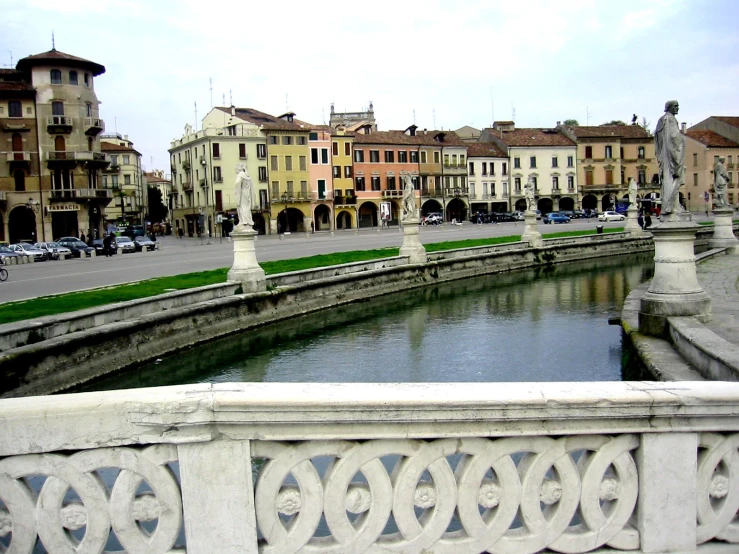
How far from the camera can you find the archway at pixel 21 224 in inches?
2375

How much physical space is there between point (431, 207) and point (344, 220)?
11.9 metres

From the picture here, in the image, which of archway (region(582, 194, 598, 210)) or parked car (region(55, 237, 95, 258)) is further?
archway (region(582, 194, 598, 210))

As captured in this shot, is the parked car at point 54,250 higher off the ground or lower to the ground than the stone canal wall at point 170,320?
higher

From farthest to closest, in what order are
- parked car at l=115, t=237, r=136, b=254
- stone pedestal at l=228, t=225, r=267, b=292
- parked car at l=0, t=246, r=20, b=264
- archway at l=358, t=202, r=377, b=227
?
1. archway at l=358, t=202, r=377, b=227
2. parked car at l=115, t=237, r=136, b=254
3. parked car at l=0, t=246, r=20, b=264
4. stone pedestal at l=228, t=225, r=267, b=292

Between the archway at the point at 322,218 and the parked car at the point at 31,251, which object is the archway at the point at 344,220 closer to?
the archway at the point at 322,218

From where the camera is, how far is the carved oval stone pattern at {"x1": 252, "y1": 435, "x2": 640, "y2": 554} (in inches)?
116

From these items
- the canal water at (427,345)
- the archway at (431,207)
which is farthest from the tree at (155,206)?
the canal water at (427,345)

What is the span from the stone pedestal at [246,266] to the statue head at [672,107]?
1044cm

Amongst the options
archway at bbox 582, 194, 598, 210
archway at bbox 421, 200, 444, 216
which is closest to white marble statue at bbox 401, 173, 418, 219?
archway at bbox 421, 200, 444, 216

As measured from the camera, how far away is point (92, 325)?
504 inches

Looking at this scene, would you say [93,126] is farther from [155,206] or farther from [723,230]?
[155,206]

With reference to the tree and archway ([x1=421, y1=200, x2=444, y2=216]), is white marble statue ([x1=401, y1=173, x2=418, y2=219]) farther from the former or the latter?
the tree

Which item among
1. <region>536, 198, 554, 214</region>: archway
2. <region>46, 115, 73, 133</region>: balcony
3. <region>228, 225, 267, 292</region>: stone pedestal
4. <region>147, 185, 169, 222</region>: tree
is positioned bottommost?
<region>228, 225, 267, 292</region>: stone pedestal

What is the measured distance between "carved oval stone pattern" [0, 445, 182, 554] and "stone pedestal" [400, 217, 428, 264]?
73.9ft
